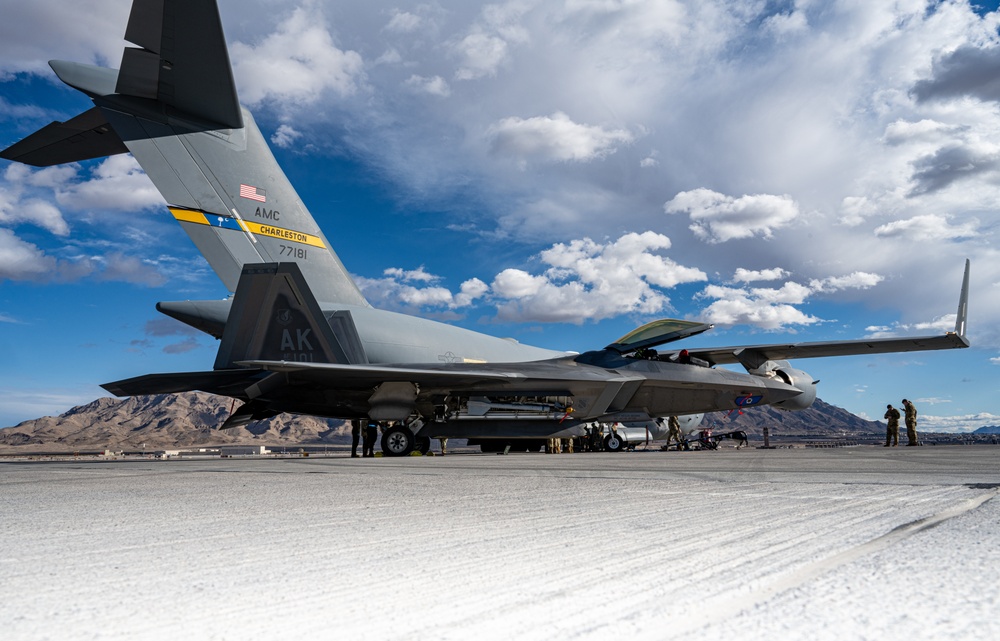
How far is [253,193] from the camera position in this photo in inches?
492

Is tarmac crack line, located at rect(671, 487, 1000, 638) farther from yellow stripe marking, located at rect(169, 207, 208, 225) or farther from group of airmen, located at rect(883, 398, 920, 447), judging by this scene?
group of airmen, located at rect(883, 398, 920, 447)

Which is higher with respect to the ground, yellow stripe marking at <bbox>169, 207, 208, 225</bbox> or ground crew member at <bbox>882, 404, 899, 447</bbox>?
yellow stripe marking at <bbox>169, 207, 208, 225</bbox>

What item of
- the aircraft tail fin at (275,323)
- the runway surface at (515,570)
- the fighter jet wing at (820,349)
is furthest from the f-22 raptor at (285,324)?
the runway surface at (515,570)

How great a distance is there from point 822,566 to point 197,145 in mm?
12700

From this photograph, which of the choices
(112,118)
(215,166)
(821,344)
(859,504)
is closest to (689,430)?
(821,344)

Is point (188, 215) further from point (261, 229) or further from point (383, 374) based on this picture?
point (383, 374)

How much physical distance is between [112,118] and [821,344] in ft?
53.2

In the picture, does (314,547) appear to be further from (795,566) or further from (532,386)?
(532,386)

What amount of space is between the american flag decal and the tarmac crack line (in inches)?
480

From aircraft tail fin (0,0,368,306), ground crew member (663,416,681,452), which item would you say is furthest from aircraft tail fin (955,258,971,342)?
aircraft tail fin (0,0,368,306)

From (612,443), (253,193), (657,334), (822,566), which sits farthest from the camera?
(612,443)

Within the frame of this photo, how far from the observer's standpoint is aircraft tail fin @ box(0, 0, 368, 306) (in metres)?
10.2

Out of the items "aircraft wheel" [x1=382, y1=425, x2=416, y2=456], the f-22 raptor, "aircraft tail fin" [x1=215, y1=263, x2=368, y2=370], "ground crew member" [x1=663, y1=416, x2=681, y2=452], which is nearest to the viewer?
the f-22 raptor

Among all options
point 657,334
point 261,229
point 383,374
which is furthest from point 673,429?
point 261,229
